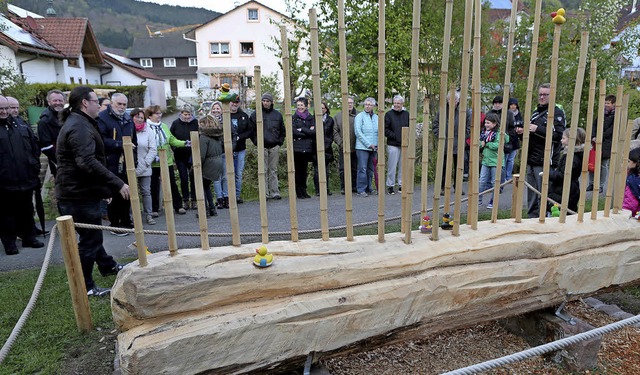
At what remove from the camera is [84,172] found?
323 centimetres

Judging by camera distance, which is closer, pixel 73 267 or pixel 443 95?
pixel 443 95

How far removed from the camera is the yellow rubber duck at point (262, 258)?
2.21 m

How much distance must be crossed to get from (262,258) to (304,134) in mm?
4135

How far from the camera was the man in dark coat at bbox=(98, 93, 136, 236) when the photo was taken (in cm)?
456

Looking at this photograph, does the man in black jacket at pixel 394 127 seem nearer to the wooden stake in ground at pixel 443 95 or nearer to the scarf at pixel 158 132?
the scarf at pixel 158 132

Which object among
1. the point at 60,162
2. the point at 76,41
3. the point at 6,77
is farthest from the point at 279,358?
the point at 76,41

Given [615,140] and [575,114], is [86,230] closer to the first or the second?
[575,114]

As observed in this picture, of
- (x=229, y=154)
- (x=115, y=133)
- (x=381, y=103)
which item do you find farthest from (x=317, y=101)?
(x=115, y=133)

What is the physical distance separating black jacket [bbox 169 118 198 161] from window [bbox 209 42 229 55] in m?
25.7

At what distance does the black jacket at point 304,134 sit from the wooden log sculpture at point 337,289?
12.2 feet

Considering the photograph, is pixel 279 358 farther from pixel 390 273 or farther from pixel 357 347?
pixel 390 273

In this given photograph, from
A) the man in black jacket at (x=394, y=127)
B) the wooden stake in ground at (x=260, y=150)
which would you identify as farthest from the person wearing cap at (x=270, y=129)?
the wooden stake in ground at (x=260, y=150)

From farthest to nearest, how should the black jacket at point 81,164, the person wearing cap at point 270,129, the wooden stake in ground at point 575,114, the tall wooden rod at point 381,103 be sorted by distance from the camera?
the person wearing cap at point 270,129 < the black jacket at point 81,164 < the wooden stake in ground at point 575,114 < the tall wooden rod at point 381,103

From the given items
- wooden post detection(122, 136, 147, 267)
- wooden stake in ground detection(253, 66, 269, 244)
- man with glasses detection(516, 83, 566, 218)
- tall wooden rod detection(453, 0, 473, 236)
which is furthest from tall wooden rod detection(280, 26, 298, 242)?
man with glasses detection(516, 83, 566, 218)
